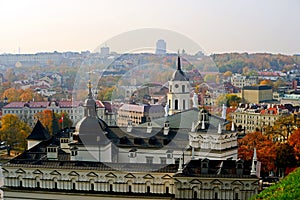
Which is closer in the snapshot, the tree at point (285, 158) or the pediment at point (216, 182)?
the pediment at point (216, 182)

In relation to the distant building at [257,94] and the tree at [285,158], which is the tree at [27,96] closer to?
the distant building at [257,94]

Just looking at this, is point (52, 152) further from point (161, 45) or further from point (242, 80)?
point (242, 80)

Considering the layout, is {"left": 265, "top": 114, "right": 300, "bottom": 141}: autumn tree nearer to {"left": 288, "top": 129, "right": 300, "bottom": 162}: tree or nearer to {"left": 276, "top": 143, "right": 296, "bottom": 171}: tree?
{"left": 288, "top": 129, "right": 300, "bottom": 162}: tree

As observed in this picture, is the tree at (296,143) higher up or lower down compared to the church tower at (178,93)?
lower down

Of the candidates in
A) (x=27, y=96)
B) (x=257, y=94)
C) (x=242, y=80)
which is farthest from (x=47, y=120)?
(x=242, y=80)

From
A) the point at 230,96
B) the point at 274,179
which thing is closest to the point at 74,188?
the point at 274,179

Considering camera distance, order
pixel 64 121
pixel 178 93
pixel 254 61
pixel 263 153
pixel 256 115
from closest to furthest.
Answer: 1. pixel 263 153
2. pixel 178 93
3. pixel 64 121
4. pixel 256 115
5. pixel 254 61

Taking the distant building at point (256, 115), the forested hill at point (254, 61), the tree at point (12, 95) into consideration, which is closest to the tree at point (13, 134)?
the distant building at point (256, 115)
